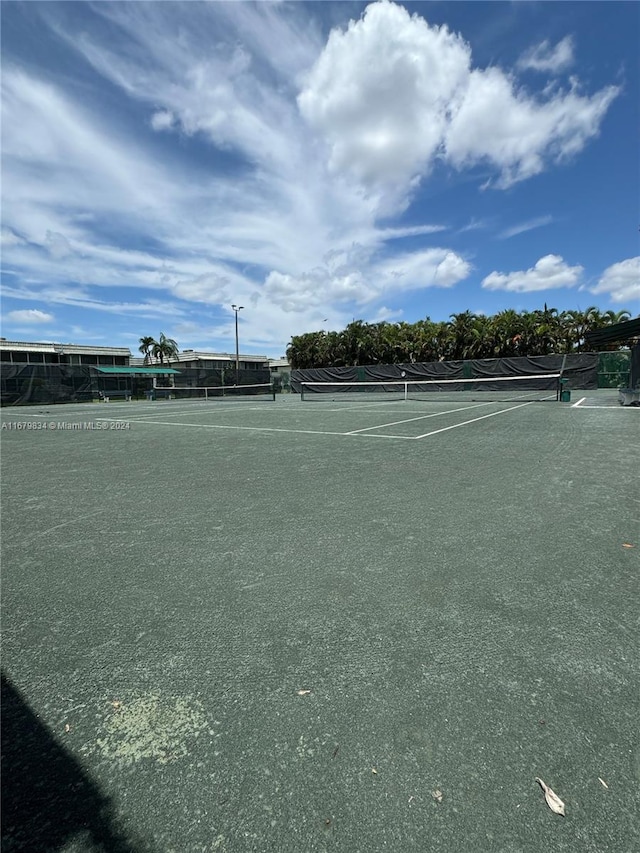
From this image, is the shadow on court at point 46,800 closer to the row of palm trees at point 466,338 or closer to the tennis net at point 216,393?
the tennis net at point 216,393

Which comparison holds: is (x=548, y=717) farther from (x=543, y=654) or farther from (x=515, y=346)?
(x=515, y=346)

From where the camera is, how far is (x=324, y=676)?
202 centimetres

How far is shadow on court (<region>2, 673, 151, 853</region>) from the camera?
135 cm

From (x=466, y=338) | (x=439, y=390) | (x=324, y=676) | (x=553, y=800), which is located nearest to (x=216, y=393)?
(x=439, y=390)

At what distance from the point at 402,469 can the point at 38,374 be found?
3128 cm

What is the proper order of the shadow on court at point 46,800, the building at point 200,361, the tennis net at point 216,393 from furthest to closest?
the building at point 200,361 → the tennis net at point 216,393 → the shadow on court at point 46,800

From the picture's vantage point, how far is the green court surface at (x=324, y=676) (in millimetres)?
1407

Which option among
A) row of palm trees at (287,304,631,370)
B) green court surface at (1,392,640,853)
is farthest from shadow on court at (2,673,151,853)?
row of palm trees at (287,304,631,370)

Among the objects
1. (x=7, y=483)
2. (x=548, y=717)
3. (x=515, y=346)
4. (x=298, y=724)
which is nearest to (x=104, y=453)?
(x=7, y=483)

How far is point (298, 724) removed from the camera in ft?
5.74

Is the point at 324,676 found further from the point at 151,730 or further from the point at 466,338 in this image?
the point at 466,338

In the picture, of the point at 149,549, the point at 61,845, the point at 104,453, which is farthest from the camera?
the point at 104,453

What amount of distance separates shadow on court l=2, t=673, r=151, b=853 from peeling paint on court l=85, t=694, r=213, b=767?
13cm

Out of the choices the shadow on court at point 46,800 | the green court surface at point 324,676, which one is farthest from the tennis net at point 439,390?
the shadow on court at point 46,800
